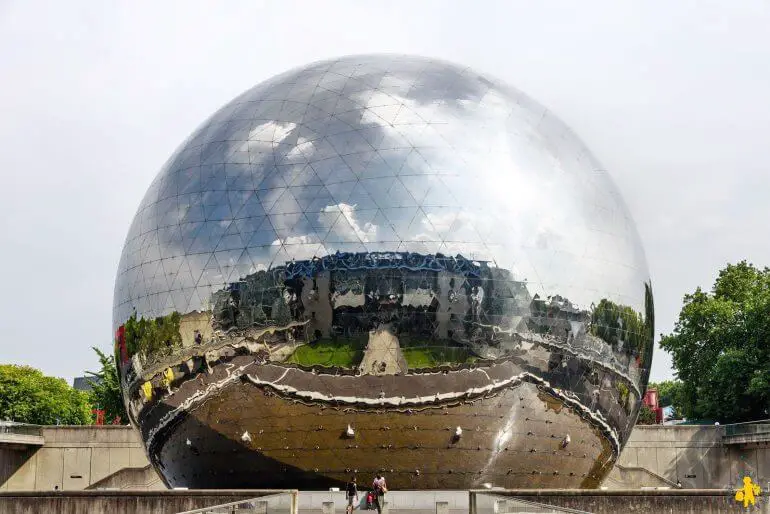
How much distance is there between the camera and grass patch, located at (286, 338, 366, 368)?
19.8 metres

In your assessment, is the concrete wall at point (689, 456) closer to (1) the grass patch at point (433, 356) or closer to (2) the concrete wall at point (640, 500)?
(2) the concrete wall at point (640, 500)

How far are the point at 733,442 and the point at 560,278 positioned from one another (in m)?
22.8

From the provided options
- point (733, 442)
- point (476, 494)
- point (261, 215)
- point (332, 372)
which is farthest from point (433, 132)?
point (733, 442)

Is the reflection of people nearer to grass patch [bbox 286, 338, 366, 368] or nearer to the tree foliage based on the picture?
grass patch [bbox 286, 338, 366, 368]

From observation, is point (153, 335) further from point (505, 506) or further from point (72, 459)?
point (72, 459)

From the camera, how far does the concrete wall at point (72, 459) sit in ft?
138

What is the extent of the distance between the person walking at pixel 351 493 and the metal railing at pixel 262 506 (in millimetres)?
1212

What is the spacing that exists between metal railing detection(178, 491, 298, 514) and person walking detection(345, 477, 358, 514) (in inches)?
47.7

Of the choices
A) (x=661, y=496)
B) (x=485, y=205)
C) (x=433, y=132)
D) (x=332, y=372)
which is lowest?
(x=661, y=496)

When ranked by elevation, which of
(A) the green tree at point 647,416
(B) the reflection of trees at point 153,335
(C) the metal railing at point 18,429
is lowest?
(C) the metal railing at point 18,429

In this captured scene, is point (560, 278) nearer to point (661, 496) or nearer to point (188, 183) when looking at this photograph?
point (661, 496)

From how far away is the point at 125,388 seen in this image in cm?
2403

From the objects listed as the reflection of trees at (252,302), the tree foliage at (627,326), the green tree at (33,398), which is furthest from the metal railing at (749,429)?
the green tree at (33,398)

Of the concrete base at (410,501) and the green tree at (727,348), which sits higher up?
the green tree at (727,348)
